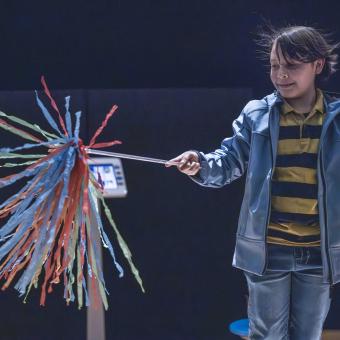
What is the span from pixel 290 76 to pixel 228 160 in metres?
0.30

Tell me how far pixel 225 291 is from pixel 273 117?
1.69 metres

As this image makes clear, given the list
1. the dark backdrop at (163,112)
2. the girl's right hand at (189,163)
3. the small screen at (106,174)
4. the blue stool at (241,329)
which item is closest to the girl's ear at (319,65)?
the girl's right hand at (189,163)

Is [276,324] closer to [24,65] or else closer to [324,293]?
[324,293]

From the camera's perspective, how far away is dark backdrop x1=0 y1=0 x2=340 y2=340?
3684mm

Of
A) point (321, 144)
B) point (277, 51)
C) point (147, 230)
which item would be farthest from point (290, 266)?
point (147, 230)

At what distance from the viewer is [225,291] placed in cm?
383

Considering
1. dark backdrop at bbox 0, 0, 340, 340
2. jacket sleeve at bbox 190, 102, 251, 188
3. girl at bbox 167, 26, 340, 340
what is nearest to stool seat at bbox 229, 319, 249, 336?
dark backdrop at bbox 0, 0, 340, 340

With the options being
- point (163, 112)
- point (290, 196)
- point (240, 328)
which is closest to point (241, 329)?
point (240, 328)

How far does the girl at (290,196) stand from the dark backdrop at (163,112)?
56.8 inches

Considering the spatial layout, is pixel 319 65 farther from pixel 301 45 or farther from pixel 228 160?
pixel 228 160

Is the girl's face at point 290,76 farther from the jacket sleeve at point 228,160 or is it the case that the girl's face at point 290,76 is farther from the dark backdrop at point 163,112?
the dark backdrop at point 163,112

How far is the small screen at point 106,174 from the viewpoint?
3113 mm

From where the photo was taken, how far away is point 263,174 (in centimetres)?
226

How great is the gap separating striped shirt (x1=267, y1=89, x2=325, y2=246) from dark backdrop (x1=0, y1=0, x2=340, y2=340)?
1500 mm
